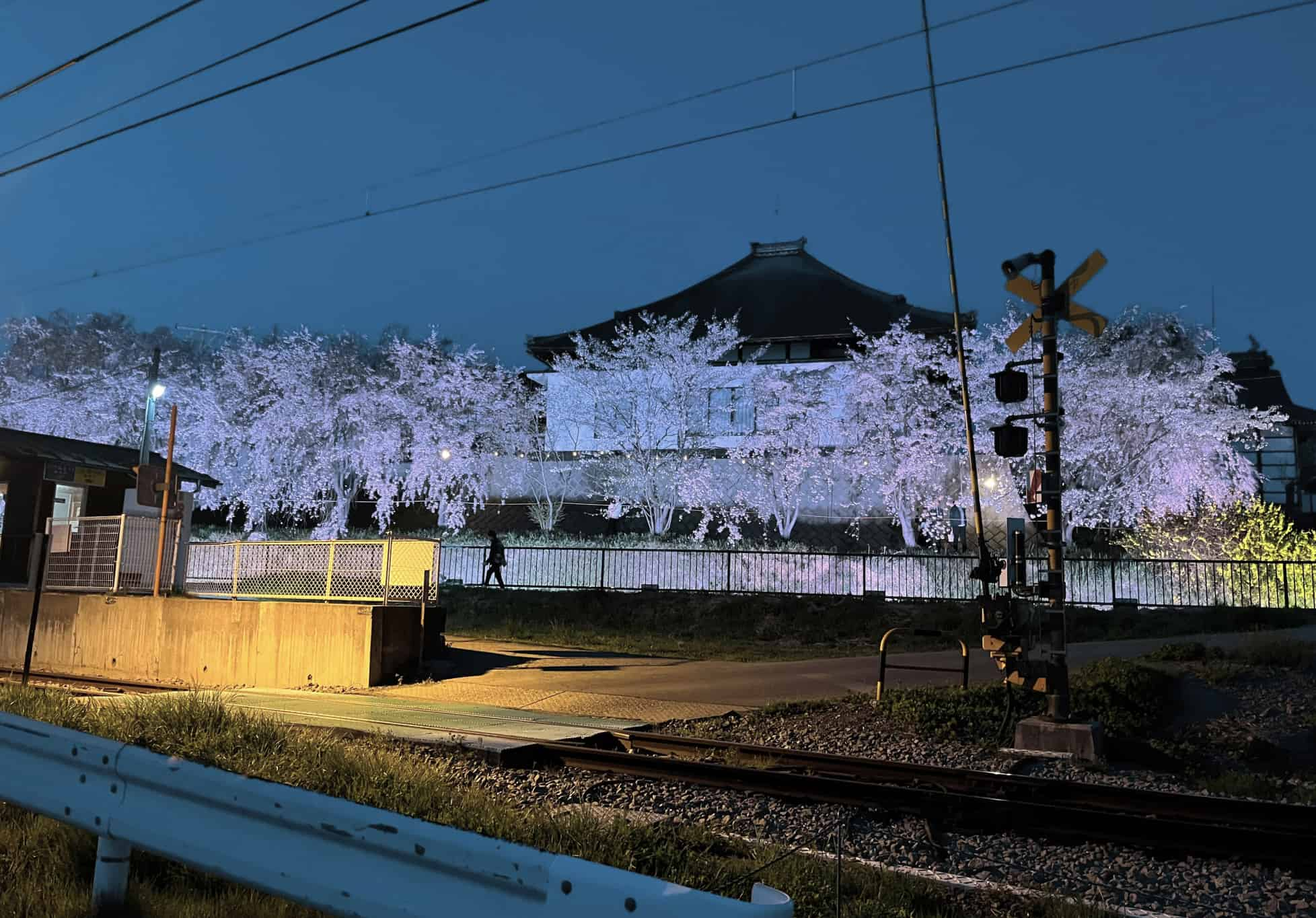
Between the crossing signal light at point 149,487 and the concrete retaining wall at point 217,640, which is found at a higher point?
the crossing signal light at point 149,487

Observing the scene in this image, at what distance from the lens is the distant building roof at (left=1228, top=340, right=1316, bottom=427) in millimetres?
46375

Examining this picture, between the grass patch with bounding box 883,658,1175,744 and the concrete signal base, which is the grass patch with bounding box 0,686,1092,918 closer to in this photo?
the concrete signal base

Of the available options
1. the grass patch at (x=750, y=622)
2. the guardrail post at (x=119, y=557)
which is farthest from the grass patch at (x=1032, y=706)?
the guardrail post at (x=119, y=557)

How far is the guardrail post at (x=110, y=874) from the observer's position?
412cm

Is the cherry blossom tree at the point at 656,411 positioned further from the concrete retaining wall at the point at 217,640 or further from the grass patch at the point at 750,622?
the concrete retaining wall at the point at 217,640

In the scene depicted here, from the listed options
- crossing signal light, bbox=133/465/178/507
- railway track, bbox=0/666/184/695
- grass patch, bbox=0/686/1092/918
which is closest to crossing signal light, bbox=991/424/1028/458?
grass patch, bbox=0/686/1092/918

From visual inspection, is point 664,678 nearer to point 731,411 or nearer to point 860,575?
point 860,575

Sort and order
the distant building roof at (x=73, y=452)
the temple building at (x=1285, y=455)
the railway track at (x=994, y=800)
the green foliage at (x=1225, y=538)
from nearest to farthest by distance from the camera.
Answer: the railway track at (x=994, y=800)
the distant building roof at (x=73, y=452)
the green foliage at (x=1225, y=538)
the temple building at (x=1285, y=455)

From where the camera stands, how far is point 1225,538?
2616 cm

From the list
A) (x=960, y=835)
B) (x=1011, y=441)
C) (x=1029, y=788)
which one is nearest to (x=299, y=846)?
(x=960, y=835)

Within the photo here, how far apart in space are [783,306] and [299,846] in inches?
1722

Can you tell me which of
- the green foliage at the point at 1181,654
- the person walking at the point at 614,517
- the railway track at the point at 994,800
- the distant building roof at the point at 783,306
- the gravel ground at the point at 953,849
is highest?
the distant building roof at the point at 783,306

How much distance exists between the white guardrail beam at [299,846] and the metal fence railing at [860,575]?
70.8 feet

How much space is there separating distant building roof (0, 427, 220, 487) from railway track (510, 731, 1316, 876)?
15755 mm
